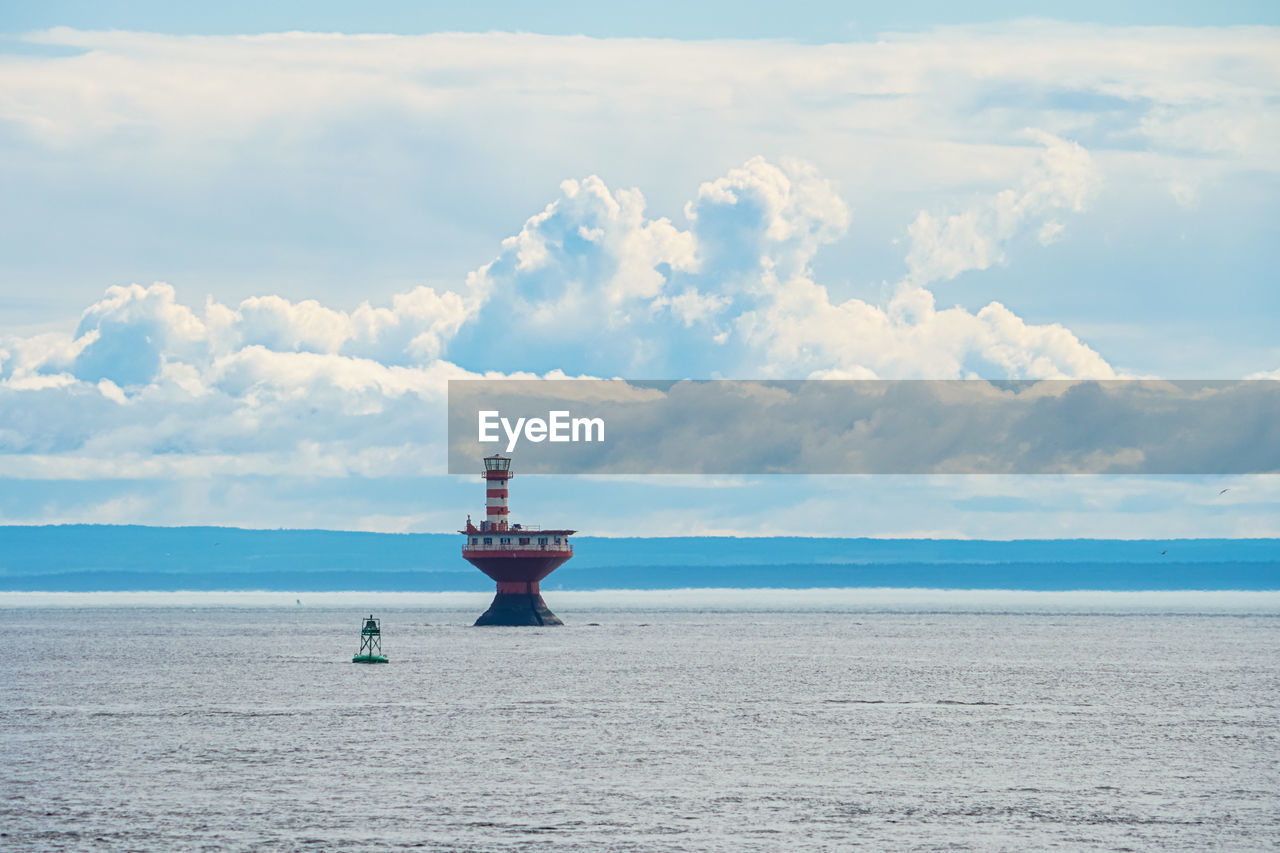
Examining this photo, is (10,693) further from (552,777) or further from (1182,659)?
(1182,659)

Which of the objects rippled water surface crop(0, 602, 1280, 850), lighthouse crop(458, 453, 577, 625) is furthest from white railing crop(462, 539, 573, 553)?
rippled water surface crop(0, 602, 1280, 850)

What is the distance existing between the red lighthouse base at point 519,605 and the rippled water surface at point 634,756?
24.1 meters

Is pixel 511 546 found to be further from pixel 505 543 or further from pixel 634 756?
pixel 634 756

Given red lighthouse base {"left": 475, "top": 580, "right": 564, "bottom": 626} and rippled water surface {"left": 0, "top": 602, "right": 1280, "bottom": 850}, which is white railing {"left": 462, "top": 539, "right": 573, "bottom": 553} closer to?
red lighthouse base {"left": 475, "top": 580, "right": 564, "bottom": 626}

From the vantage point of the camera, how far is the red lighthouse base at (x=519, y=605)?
14125 cm

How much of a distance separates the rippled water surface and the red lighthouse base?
79.1ft

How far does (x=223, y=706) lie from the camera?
79.3 meters

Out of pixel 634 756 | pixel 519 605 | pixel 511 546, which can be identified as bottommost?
pixel 634 756

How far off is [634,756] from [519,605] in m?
83.8

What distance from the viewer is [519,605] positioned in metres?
143

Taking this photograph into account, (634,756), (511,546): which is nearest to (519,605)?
(511,546)

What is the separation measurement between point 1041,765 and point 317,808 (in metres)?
25.2

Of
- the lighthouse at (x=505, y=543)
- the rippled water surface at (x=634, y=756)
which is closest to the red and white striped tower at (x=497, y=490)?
the lighthouse at (x=505, y=543)

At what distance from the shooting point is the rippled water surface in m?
44.5
